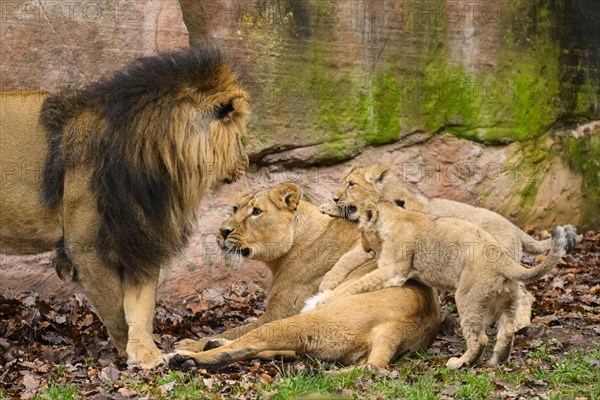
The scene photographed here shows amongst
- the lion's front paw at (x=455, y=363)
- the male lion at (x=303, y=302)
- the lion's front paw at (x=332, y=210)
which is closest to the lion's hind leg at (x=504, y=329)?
the lion's front paw at (x=455, y=363)

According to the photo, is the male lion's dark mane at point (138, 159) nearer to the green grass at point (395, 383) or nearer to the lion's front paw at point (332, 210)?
the green grass at point (395, 383)

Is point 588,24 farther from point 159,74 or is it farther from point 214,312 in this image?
point 159,74

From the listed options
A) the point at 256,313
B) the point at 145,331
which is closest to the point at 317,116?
the point at 256,313

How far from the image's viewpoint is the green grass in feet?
19.1

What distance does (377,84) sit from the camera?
10.8 m

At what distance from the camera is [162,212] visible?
7094mm

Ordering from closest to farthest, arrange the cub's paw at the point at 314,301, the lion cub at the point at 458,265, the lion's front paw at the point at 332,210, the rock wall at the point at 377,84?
the lion cub at the point at 458,265 → the cub's paw at the point at 314,301 → the lion's front paw at the point at 332,210 → the rock wall at the point at 377,84

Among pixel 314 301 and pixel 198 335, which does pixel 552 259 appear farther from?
pixel 198 335

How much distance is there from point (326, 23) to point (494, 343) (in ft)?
14.2

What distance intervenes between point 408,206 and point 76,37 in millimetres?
3271

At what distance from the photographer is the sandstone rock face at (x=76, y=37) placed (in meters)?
9.18

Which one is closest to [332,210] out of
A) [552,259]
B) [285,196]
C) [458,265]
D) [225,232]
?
[285,196]

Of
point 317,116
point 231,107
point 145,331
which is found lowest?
point 145,331

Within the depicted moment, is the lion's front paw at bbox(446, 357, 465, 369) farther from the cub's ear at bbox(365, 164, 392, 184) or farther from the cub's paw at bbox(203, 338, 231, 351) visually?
the cub's ear at bbox(365, 164, 392, 184)
